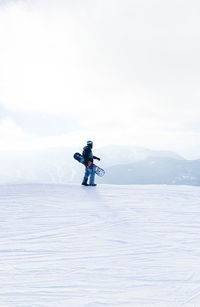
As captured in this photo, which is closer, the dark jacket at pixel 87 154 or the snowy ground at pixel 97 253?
the snowy ground at pixel 97 253

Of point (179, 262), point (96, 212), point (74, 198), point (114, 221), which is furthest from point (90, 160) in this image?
point (179, 262)

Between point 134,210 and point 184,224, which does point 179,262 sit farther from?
point 134,210

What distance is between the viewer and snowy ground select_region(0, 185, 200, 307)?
362cm

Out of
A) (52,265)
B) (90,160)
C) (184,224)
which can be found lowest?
(52,265)

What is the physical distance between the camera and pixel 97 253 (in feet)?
16.3

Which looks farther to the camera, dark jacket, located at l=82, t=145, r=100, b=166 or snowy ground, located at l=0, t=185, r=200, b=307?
dark jacket, located at l=82, t=145, r=100, b=166

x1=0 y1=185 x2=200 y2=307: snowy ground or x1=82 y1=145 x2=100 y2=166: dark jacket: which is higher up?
x1=82 y1=145 x2=100 y2=166: dark jacket

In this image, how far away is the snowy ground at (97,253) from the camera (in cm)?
362

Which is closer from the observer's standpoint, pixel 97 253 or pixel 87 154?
pixel 97 253

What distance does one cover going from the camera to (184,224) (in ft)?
23.1

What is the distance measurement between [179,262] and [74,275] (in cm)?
213

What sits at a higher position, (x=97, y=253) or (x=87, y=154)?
(x=87, y=154)

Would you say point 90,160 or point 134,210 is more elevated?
point 90,160

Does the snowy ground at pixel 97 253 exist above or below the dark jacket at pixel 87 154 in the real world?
below
